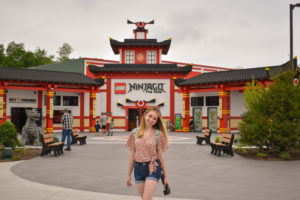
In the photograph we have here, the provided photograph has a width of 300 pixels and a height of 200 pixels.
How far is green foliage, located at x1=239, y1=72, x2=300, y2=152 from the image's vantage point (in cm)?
1043

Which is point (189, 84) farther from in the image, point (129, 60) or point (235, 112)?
point (129, 60)

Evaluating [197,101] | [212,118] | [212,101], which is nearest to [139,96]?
[197,101]

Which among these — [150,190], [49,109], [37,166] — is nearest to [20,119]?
[49,109]

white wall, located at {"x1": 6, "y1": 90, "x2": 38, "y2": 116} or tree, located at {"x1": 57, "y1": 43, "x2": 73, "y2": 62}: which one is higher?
tree, located at {"x1": 57, "y1": 43, "x2": 73, "y2": 62}

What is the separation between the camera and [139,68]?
1113 inches

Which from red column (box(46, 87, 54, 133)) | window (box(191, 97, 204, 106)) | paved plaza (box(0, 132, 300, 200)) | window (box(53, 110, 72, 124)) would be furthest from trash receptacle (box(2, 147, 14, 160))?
window (box(191, 97, 204, 106))

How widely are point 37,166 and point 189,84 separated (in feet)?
62.0

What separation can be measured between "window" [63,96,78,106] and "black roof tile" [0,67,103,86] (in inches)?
71.7

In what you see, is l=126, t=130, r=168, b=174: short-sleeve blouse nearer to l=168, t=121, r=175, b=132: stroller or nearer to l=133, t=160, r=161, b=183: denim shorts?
l=133, t=160, r=161, b=183: denim shorts

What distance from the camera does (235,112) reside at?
25719 millimetres

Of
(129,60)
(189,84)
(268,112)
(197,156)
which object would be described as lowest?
(197,156)

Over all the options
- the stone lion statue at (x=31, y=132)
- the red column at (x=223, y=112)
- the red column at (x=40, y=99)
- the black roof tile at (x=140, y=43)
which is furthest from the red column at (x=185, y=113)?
the stone lion statue at (x=31, y=132)

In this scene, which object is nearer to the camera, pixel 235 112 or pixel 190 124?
pixel 235 112

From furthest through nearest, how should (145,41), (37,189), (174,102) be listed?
(145,41) → (174,102) → (37,189)
